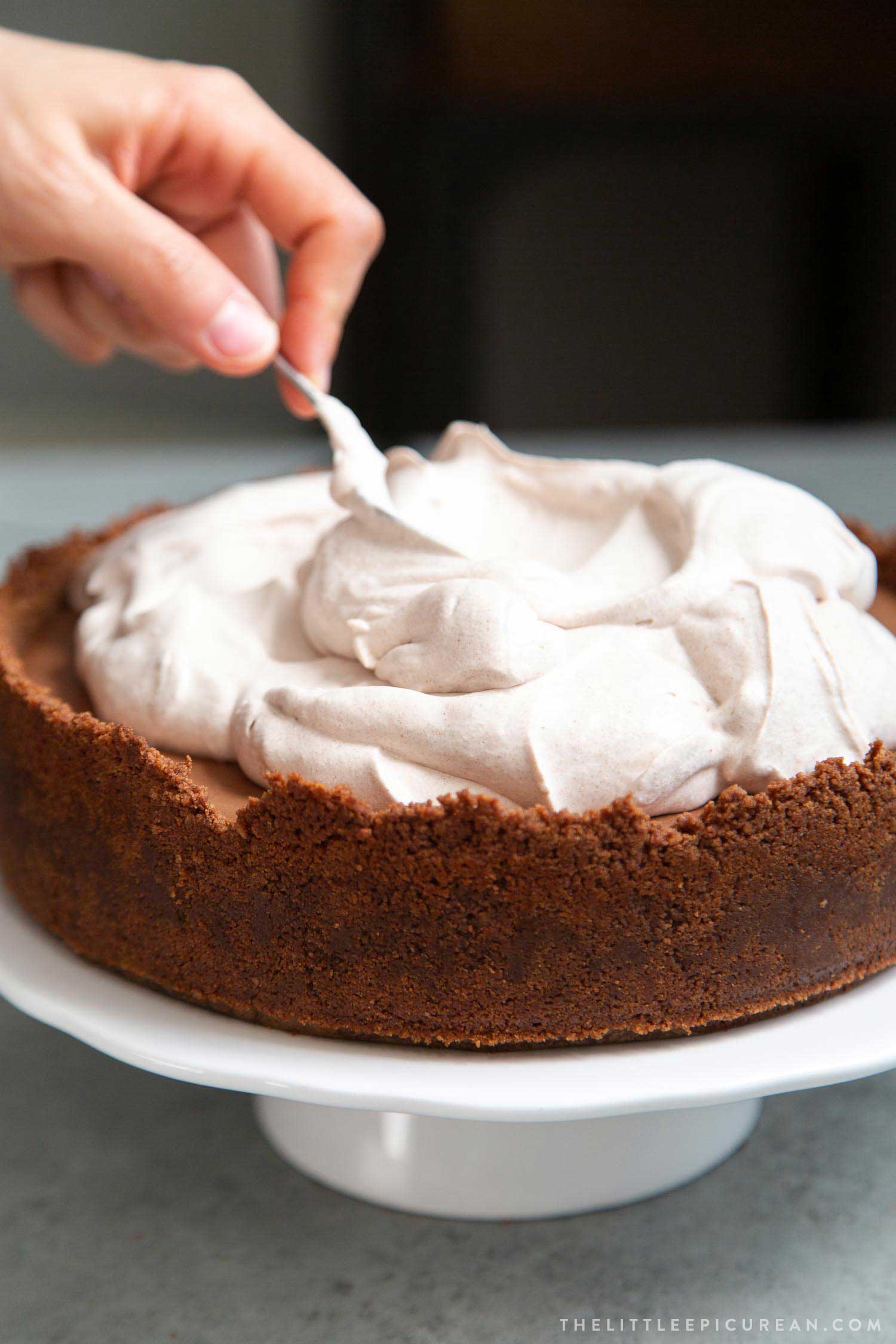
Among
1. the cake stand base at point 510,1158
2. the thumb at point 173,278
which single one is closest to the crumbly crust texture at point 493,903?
the cake stand base at point 510,1158

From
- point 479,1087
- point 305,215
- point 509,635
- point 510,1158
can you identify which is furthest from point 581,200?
point 479,1087

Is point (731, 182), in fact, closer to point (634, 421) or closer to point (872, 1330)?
point (634, 421)

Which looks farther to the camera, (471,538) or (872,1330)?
(471,538)

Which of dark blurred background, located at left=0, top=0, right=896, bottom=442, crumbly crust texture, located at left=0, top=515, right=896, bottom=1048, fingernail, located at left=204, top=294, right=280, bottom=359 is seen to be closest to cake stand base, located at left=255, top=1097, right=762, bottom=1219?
crumbly crust texture, located at left=0, top=515, right=896, bottom=1048

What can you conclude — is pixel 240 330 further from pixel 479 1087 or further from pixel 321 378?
pixel 479 1087

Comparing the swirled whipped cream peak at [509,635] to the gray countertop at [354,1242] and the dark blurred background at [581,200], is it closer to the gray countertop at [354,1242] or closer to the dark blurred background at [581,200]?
the gray countertop at [354,1242]

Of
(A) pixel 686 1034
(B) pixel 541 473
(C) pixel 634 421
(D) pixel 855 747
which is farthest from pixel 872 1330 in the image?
(C) pixel 634 421
